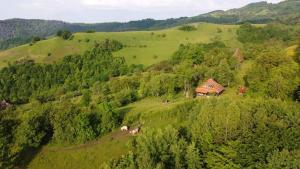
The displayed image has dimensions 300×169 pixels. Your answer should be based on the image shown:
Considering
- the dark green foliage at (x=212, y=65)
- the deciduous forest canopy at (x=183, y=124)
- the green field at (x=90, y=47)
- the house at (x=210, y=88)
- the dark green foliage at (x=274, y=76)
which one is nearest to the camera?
the deciduous forest canopy at (x=183, y=124)

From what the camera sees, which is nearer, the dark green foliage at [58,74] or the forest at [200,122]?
the forest at [200,122]

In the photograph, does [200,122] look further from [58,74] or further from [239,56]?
[58,74]

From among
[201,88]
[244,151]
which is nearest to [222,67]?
[201,88]

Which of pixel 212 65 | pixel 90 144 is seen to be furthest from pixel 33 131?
pixel 212 65

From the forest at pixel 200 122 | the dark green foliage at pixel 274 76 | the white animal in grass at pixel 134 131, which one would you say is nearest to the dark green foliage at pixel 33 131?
the forest at pixel 200 122

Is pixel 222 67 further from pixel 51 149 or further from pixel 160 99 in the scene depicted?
pixel 51 149

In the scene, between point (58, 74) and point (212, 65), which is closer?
point (212, 65)

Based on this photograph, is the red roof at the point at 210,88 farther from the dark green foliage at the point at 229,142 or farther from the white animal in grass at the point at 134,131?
the dark green foliage at the point at 229,142

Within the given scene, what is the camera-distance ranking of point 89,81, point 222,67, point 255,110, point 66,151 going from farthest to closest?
point 89,81 → point 222,67 → point 66,151 → point 255,110

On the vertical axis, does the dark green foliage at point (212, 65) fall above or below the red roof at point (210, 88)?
above
